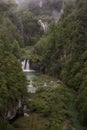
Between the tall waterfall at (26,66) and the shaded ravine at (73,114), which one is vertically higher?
the shaded ravine at (73,114)

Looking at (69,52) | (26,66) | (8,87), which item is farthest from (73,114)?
(26,66)

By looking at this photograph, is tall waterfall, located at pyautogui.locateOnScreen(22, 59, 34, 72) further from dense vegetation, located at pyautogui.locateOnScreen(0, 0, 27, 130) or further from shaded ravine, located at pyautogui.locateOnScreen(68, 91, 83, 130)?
dense vegetation, located at pyautogui.locateOnScreen(0, 0, 27, 130)

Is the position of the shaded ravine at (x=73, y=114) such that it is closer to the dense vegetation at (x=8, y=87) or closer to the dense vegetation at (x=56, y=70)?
the dense vegetation at (x=56, y=70)

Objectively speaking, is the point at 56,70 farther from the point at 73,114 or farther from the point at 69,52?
the point at 73,114

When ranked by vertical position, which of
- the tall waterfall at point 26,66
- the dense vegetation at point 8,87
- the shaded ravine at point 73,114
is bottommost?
the tall waterfall at point 26,66

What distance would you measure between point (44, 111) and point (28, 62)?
40.9m

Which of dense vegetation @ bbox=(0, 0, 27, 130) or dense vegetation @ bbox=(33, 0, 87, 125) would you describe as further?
dense vegetation @ bbox=(33, 0, 87, 125)

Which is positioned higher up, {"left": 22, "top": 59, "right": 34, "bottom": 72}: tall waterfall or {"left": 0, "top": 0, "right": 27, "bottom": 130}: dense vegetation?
{"left": 0, "top": 0, "right": 27, "bottom": 130}: dense vegetation

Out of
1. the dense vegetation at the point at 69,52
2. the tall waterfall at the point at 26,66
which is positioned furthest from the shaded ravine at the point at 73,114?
the tall waterfall at the point at 26,66

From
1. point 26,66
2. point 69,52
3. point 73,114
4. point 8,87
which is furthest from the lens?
point 26,66

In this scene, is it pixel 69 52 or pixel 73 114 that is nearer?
pixel 73 114

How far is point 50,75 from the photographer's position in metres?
74.5

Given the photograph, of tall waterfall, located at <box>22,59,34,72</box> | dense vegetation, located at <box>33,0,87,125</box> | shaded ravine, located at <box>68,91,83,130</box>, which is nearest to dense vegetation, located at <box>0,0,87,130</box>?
dense vegetation, located at <box>33,0,87,125</box>

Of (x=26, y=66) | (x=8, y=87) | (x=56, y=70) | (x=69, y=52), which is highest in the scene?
(x=8, y=87)
